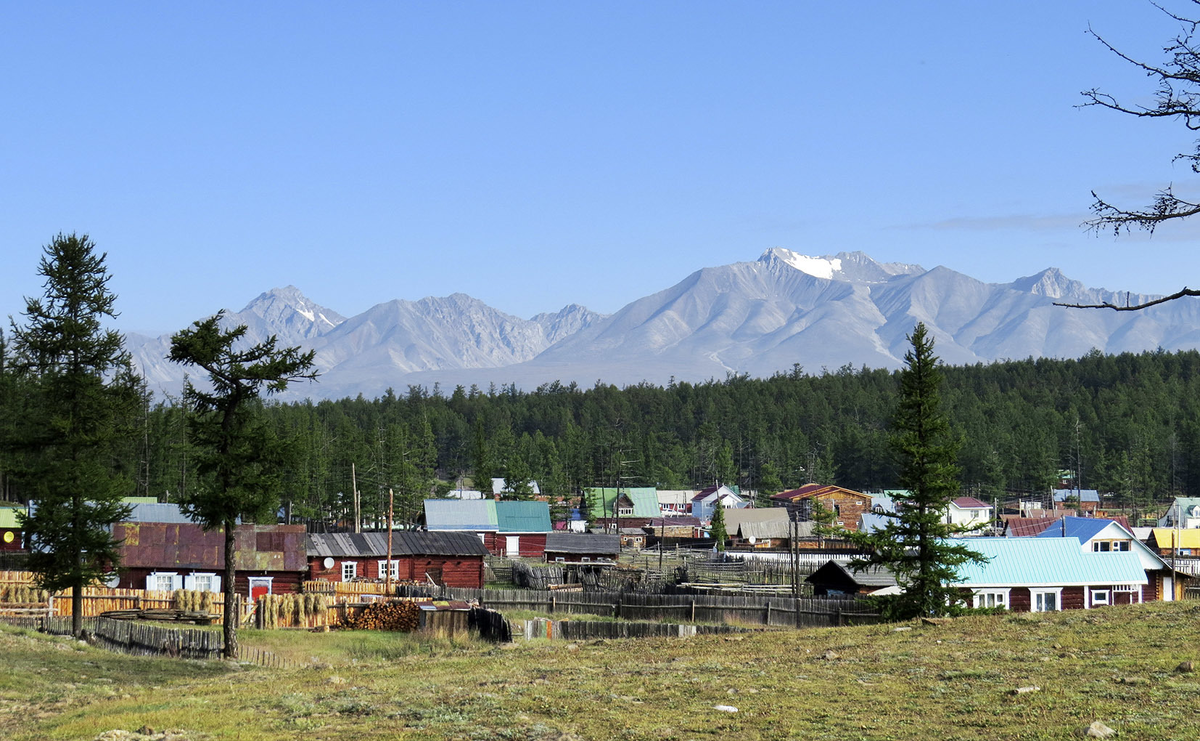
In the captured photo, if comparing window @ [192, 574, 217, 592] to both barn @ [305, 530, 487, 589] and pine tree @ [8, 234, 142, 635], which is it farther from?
pine tree @ [8, 234, 142, 635]

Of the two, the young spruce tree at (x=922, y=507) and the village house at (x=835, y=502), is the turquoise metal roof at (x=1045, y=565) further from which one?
the village house at (x=835, y=502)

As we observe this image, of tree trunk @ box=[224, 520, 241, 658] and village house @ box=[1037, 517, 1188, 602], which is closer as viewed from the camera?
tree trunk @ box=[224, 520, 241, 658]

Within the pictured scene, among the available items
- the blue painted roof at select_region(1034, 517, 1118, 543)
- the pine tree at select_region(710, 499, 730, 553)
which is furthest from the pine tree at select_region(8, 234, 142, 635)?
the pine tree at select_region(710, 499, 730, 553)

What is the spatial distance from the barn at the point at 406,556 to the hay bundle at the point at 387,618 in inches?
661

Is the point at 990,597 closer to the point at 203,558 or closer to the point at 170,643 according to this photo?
the point at 170,643

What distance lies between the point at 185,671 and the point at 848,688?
17.5 m

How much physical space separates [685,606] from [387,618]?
12064 mm

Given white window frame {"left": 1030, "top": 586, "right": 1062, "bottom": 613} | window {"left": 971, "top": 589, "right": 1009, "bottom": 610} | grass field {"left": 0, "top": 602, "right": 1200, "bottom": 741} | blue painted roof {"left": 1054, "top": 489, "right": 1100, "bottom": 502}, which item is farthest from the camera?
blue painted roof {"left": 1054, "top": 489, "right": 1100, "bottom": 502}

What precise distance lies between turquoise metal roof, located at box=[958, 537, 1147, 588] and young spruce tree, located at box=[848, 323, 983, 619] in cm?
818

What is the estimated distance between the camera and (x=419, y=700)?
19.5m

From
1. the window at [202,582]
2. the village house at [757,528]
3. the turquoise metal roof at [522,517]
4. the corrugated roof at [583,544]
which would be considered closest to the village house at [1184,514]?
the village house at [757,528]

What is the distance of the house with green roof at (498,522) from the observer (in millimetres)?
95062

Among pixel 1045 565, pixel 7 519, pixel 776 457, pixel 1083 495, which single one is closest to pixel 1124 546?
pixel 1045 565

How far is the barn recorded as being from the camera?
63.5m
